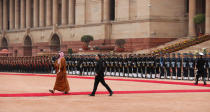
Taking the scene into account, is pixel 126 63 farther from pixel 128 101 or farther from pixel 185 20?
pixel 185 20

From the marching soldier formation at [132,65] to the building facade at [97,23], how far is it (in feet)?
54.2

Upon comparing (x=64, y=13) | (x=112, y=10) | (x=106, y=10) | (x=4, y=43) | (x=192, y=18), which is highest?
(x=64, y=13)

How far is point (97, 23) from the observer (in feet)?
207

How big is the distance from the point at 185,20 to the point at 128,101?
4166 centimetres

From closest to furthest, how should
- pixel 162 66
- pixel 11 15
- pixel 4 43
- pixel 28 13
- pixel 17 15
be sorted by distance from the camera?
1. pixel 162 66
2. pixel 28 13
3. pixel 17 15
4. pixel 11 15
5. pixel 4 43

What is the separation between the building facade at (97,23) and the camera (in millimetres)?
54625

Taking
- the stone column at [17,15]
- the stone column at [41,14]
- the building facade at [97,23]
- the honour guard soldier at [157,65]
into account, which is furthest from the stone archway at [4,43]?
the honour guard soldier at [157,65]

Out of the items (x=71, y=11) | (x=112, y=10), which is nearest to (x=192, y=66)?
(x=112, y=10)

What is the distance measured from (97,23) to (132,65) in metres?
29.9

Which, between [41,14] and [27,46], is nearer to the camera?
[41,14]

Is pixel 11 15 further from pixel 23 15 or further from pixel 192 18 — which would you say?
pixel 192 18

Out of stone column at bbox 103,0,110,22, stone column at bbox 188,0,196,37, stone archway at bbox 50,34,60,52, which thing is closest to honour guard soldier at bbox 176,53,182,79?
stone column at bbox 188,0,196,37

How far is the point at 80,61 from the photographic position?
126 feet

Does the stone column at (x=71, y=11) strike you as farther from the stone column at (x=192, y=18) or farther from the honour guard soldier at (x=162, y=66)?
the honour guard soldier at (x=162, y=66)
